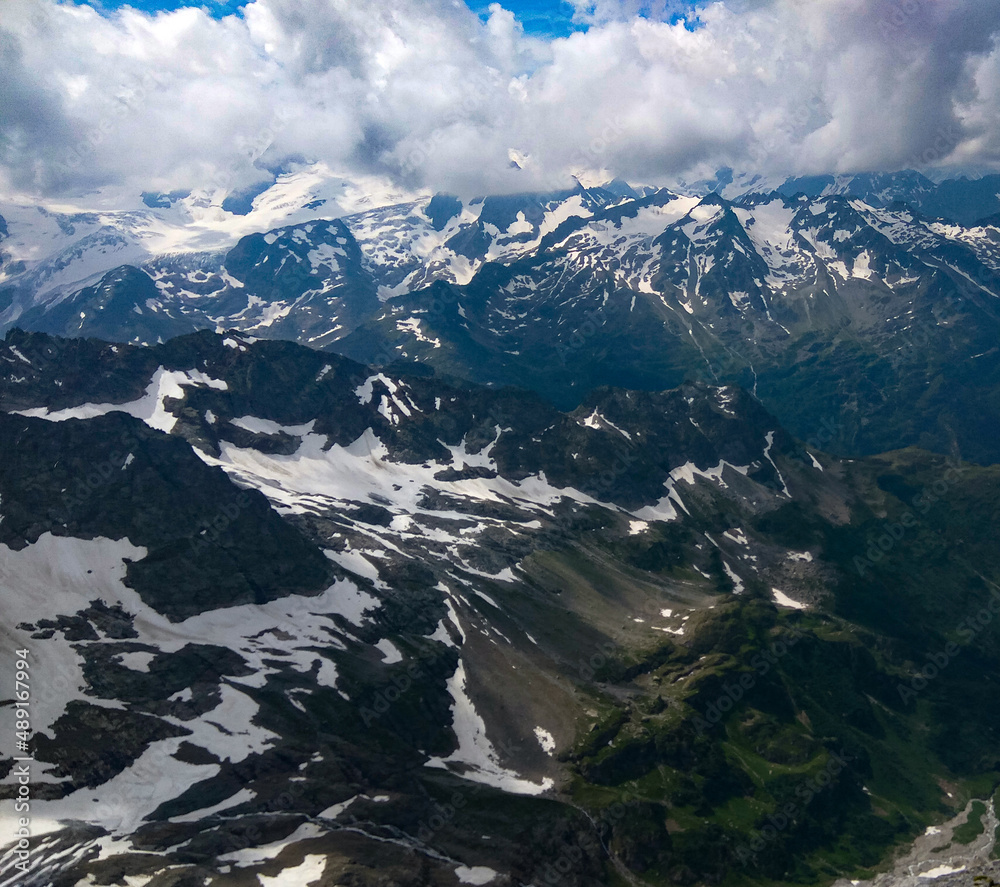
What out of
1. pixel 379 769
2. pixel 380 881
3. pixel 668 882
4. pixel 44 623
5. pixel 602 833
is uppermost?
pixel 44 623

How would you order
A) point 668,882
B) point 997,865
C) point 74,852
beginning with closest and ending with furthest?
point 997,865 < point 74,852 < point 668,882

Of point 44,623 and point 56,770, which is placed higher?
point 44,623

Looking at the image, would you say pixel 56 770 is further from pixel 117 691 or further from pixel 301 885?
pixel 301 885

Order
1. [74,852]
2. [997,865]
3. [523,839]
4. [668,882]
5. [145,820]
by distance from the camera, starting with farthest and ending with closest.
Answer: [668,882] → [523,839] → [145,820] → [74,852] → [997,865]

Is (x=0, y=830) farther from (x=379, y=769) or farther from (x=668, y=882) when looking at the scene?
(x=668, y=882)

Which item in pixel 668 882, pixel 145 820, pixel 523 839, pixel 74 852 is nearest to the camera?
pixel 74 852

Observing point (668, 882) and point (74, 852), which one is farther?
point (668, 882)

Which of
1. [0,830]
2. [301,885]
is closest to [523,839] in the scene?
[301,885]

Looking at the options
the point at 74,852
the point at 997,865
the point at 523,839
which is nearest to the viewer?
the point at 997,865

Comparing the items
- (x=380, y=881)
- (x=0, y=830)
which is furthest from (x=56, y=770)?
(x=380, y=881)
